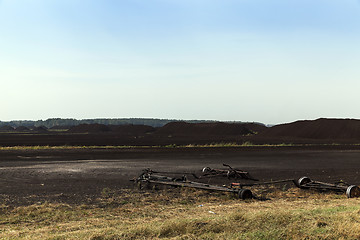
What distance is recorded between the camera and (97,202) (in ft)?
42.0

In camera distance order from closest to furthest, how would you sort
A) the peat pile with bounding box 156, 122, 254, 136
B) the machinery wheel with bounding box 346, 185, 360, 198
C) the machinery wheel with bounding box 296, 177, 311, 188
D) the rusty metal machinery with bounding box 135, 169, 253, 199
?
the rusty metal machinery with bounding box 135, 169, 253, 199 < the machinery wheel with bounding box 346, 185, 360, 198 < the machinery wheel with bounding box 296, 177, 311, 188 < the peat pile with bounding box 156, 122, 254, 136

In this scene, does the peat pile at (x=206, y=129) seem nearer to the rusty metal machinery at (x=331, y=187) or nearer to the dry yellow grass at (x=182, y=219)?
the rusty metal machinery at (x=331, y=187)

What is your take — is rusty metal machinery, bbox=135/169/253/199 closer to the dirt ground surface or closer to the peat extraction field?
the peat extraction field

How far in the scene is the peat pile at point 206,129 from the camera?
324ft

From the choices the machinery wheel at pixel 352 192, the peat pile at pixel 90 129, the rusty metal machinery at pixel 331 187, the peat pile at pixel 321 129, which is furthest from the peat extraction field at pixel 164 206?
the peat pile at pixel 90 129

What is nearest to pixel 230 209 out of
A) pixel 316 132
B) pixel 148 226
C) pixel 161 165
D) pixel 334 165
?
pixel 148 226

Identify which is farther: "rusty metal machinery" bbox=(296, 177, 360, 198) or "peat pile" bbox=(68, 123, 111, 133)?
"peat pile" bbox=(68, 123, 111, 133)

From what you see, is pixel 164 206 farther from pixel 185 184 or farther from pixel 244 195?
pixel 185 184

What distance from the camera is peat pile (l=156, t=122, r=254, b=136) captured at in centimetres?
9861

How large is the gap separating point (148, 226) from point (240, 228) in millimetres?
2101

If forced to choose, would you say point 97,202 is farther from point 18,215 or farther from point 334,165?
point 334,165

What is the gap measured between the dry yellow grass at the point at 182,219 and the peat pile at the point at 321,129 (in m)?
66.9

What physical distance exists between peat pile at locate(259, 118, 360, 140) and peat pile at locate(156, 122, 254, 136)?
1118cm

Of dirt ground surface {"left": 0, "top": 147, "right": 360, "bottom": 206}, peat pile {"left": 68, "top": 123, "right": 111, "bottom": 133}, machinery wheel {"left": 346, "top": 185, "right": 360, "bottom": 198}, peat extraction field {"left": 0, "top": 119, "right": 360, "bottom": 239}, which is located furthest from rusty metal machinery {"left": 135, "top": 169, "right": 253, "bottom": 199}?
peat pile {"left": 68, "top": 123, "right": 111, "bottom": 133}
